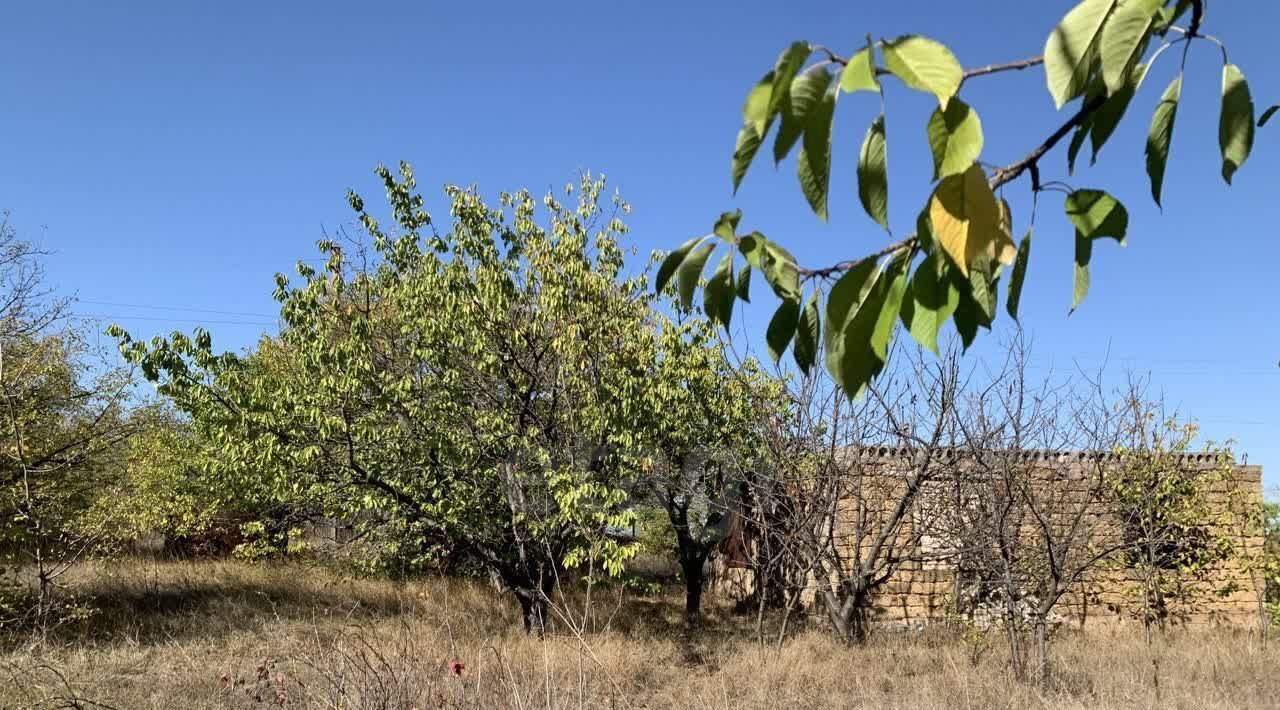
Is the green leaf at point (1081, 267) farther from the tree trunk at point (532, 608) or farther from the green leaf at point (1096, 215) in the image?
the tree trunk at point (532, 608)

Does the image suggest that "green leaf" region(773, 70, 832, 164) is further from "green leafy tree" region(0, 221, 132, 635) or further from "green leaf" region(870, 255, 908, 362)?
"green leafy tree" region(0, 221, 132, 635)

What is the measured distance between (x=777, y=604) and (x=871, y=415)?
5068 mm

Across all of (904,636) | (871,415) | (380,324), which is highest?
(380,324)

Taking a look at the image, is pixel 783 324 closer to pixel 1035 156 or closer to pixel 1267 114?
pixel 1035 156

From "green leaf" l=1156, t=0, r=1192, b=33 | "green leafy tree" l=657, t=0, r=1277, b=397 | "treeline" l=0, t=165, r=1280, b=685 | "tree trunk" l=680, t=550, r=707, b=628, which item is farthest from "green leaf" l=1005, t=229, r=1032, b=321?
"tree trunk" l=680, t=550, r=707, b=628

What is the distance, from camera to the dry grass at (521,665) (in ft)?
16.6

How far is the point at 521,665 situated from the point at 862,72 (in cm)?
709

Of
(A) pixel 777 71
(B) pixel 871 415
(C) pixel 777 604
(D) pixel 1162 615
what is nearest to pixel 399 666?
(A) pixel 777 71

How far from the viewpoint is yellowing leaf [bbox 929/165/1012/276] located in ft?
2.01

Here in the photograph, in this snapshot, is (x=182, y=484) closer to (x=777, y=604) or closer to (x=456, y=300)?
(x=456, y=300)

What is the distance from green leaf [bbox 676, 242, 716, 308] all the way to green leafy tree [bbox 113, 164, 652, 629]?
6.36m

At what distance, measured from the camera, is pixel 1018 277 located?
89cm

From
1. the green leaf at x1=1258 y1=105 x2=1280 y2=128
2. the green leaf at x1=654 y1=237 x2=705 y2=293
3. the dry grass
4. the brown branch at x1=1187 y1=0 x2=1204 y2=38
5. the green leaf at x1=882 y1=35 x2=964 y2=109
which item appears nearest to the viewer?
the green leaf at x1=882 y1=35 x2=964 y2=109

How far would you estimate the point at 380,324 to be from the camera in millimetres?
8633
